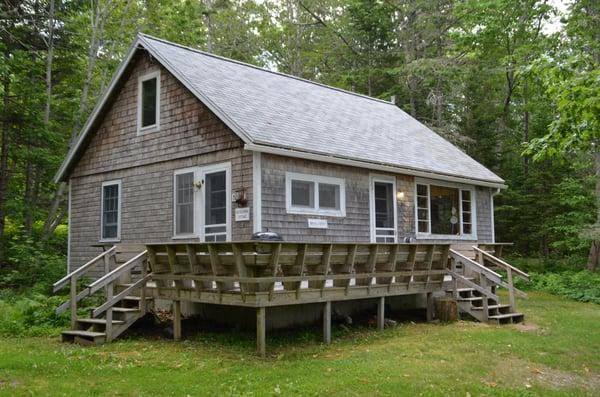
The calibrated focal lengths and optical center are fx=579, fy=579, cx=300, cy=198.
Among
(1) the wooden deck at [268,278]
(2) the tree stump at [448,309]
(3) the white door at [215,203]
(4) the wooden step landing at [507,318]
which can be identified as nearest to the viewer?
(1) the wooden deck at [268,278]

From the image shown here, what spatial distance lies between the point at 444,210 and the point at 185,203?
7.27 m

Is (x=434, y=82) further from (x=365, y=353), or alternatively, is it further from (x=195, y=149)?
(x=365, y=353)

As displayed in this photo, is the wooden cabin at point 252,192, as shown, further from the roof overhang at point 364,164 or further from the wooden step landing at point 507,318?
the wooden step landing at point 507,318

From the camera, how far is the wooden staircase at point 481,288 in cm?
1139

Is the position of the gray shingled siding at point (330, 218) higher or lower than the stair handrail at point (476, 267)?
higher

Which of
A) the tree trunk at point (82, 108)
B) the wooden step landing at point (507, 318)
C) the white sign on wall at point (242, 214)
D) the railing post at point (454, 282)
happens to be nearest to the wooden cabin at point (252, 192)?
the white sign on wall at point (242, 214)

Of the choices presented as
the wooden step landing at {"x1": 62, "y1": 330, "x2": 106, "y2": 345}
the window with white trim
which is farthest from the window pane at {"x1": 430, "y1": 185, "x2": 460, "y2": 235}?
the wooden step landing at {"x1": 62, "y1": 330, "x2": 106, "y2": 345}

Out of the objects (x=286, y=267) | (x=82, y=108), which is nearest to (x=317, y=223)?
(x=286, y=267)

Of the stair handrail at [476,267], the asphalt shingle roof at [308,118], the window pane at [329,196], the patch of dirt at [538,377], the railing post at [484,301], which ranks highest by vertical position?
the asphalt shingle roof at [308,118]

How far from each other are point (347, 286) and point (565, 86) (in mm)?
4594

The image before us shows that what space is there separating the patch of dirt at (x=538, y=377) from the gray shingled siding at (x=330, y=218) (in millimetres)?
5118

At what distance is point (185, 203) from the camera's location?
12812 millimetres

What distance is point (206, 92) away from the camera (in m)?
12.1

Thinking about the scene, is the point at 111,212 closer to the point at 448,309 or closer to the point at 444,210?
the point at 448,309
